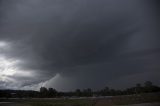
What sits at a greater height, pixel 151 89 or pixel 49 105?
pixel 151 89

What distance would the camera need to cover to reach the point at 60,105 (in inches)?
1721

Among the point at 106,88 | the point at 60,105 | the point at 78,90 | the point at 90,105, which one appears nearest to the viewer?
the point at 90,105

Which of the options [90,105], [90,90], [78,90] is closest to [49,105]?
[90,105]

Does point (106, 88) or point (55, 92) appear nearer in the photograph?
point (55, 92)

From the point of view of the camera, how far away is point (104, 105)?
41031 millimetres

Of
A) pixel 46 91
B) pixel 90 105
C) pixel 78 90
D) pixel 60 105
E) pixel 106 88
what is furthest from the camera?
pixel 106 88

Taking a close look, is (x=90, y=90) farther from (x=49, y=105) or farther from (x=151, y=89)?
(x=49, y=105)

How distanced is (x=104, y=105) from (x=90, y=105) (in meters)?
2.68

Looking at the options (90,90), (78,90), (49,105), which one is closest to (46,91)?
(78,90)

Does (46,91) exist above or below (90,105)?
above

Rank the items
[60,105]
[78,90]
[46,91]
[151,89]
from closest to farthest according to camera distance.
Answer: [60,105], [151,89], [46,91], [78,90]

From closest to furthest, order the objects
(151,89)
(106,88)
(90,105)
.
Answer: (90,105) < (151,89) < (106,88)

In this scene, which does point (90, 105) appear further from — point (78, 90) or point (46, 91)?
point (78, 90)

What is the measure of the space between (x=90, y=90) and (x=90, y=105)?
2917 inches
